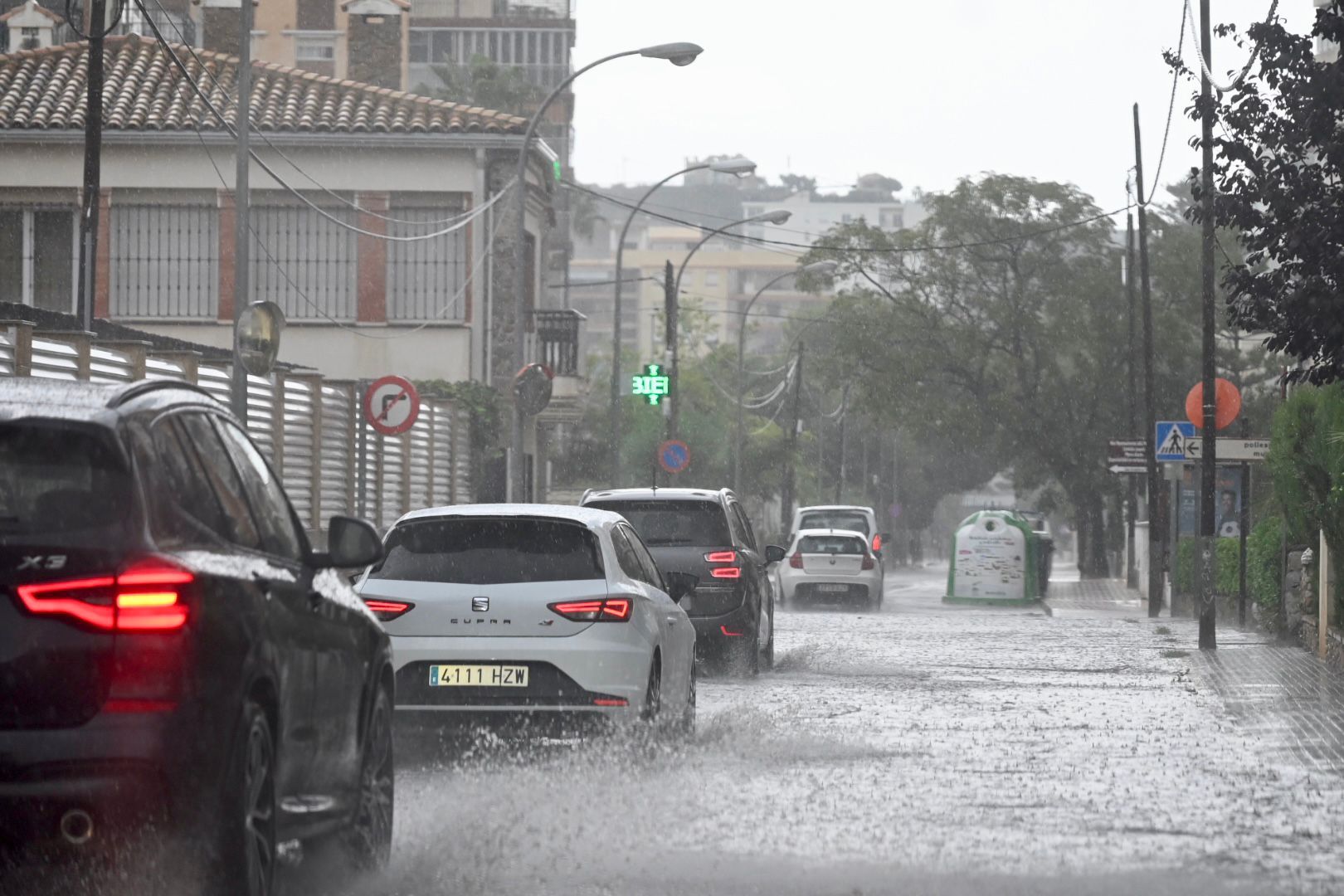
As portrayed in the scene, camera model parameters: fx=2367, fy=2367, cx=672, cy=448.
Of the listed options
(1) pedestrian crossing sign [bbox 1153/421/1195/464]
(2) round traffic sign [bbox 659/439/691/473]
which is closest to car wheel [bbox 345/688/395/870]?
(1) pedestrian crossing sign [bbox 1153/421/1195/464]

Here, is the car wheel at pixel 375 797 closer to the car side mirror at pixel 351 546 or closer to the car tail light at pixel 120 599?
the car side mirror at pixel 351 546

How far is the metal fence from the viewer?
1964cm

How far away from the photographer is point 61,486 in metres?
6.09

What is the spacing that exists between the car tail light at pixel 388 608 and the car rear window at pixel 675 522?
26.7 ft

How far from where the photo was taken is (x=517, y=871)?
8289 mm

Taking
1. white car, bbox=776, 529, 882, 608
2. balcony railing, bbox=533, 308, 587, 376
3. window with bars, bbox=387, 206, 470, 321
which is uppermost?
window with bars, bbox=387, 206, 470, 321

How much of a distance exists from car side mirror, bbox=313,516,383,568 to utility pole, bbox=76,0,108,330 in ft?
48.7

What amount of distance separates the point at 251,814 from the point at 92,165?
55.7ft

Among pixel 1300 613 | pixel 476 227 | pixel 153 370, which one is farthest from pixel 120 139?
pixel 1300 613

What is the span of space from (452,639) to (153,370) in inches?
461

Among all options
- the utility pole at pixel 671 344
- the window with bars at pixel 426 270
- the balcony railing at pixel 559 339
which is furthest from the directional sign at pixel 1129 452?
the window with bars at pixel 426 270

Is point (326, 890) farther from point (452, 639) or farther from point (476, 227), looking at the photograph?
point (476, 227)

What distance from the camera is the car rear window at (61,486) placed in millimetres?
5945

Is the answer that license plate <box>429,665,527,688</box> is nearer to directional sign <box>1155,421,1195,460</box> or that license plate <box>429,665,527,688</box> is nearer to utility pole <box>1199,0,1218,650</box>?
utility pole <box>1199,0,1218,650</box>
